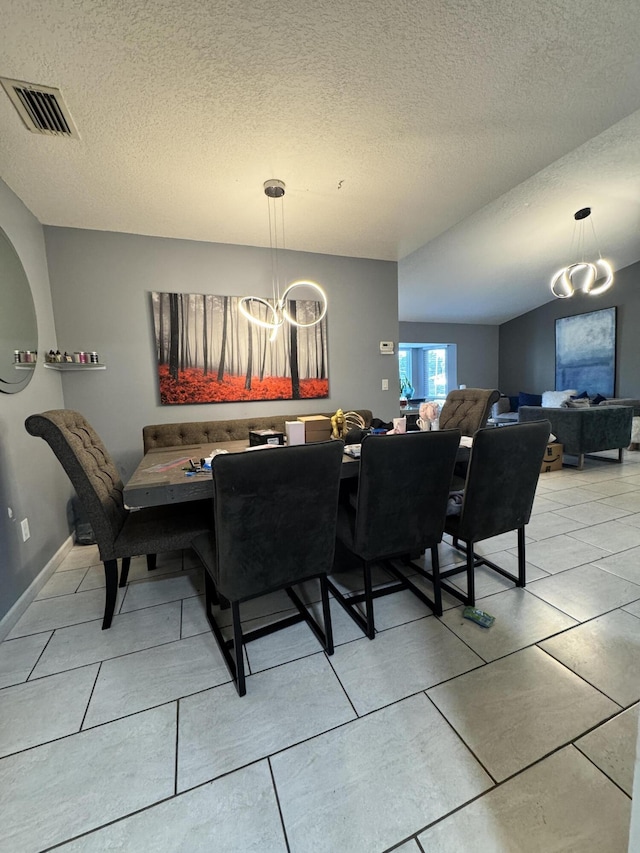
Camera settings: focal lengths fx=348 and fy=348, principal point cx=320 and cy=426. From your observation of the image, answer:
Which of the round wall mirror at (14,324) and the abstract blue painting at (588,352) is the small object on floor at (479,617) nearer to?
the round wall mirror at (14,324)

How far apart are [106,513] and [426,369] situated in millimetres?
9080

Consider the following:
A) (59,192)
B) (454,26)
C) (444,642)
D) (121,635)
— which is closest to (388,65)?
(454,26)

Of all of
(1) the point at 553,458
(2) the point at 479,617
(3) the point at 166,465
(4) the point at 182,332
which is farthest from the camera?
(1) the point at 553,458

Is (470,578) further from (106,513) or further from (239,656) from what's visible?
(106,513)

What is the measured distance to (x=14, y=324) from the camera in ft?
6.54

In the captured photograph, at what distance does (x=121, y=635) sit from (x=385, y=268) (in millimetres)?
3737

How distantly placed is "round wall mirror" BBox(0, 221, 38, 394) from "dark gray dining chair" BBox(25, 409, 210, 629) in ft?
1.65

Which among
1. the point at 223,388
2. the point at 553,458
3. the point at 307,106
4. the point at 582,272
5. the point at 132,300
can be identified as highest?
the point at 582,272

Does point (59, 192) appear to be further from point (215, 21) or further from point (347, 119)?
point (347, 119)

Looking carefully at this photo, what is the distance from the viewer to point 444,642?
1.53 m

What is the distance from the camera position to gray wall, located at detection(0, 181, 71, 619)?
5.85ft

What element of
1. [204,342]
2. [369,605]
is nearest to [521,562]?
[369,605]

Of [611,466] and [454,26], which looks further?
[611,466]

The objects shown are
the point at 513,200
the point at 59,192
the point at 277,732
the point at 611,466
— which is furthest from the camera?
the point at 611,466
